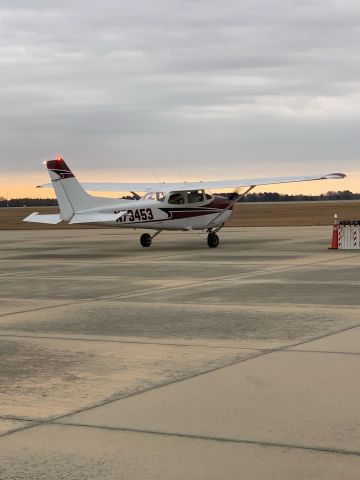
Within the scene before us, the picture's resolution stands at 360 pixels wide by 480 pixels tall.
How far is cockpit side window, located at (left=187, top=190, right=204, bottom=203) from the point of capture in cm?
3042

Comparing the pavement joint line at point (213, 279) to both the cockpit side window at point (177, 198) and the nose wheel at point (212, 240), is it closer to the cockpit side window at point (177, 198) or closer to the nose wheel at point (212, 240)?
the nose wheel at point (212, 240)

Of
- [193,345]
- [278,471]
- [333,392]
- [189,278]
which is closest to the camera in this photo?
[278,471]

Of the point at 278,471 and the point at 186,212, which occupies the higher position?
the point at 186,212

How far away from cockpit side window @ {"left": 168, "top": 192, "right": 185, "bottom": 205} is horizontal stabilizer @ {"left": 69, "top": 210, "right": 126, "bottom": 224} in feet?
6.92

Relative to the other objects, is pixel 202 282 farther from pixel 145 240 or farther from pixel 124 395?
pixel 145 240

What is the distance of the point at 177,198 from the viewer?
98.6ft

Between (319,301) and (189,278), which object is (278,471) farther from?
(189,278)

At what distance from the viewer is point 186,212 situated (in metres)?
30.2

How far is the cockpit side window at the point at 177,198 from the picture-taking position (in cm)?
2994

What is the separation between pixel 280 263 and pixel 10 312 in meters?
10.6

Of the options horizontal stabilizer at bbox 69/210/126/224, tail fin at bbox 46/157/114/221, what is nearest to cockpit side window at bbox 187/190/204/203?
horizontal stabilizer at bbox 69/210/126/224

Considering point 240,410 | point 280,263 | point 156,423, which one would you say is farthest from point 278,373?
point 280,263

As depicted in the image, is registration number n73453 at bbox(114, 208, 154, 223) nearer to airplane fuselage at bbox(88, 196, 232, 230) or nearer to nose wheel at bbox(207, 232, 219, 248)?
airplane fuselage at bbox(88, 196, 232, 230)

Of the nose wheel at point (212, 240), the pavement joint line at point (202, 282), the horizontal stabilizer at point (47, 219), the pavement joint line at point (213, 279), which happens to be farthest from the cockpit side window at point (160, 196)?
the pavement joint line at point (202, 282)
